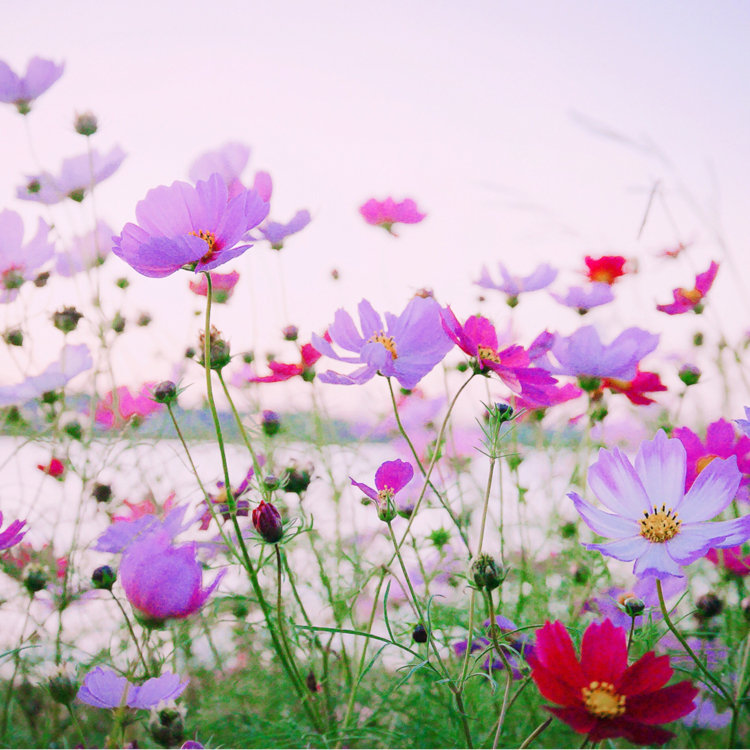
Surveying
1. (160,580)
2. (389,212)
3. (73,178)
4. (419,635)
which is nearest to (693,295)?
(389,212)

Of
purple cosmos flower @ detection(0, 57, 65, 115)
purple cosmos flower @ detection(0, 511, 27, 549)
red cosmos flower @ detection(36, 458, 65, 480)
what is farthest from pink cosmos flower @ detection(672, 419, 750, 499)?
purple cosmos flower @ detection(0, 57, 65, 115)

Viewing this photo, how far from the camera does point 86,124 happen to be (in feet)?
2.76

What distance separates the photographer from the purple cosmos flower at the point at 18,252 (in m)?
0.80

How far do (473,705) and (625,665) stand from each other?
0.41 m

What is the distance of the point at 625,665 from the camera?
0.33m

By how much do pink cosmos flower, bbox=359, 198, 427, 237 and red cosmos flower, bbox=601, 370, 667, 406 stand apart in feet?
1.34

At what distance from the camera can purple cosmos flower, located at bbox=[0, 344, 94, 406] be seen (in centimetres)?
84

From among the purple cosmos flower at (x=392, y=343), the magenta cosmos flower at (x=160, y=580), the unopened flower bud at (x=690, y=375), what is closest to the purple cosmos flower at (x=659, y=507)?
the purple cosmos flower at (x=392, y=343)

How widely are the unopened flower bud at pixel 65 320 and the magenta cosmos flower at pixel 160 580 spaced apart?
0.46 m

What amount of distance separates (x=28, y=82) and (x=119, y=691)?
71cm

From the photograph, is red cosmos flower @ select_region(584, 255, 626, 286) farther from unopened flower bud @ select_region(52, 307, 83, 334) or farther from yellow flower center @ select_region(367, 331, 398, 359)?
unopened flower bud @ select_region(52, 307, 83, 334)

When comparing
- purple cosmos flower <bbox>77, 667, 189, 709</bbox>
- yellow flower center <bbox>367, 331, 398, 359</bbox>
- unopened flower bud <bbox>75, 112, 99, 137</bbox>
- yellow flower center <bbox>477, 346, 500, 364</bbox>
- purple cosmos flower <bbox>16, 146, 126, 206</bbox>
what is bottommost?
purple cosmos flower <bbox>77, 667, 189, 709</bbox>

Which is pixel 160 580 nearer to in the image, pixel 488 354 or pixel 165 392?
pixel 165 392

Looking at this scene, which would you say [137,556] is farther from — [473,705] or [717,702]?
[717,702]
